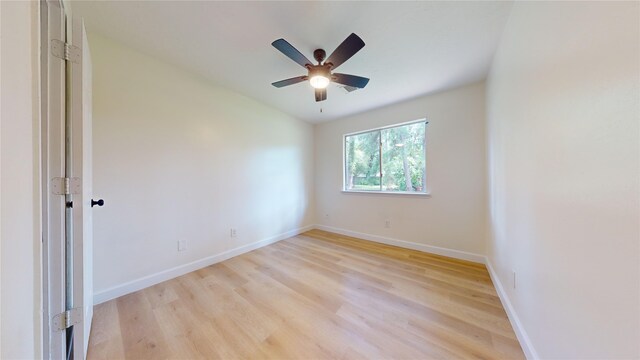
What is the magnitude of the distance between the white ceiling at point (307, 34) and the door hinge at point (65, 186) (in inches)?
52.5

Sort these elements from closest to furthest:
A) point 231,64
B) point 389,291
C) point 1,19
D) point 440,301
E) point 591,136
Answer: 1. point 1,19
2. point 591,136
3. point 440,301
4. point 389,291
5. point 231,64

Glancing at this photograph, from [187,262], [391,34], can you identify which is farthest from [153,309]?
[391,34]

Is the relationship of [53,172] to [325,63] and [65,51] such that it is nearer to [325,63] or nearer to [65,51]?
[65,51]

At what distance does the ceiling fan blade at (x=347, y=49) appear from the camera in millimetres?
1385

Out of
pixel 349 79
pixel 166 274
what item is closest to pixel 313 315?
pixel 166 274

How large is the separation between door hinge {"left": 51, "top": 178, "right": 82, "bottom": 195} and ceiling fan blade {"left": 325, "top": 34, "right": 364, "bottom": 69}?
1.81m

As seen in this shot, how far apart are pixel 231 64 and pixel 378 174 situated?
2.61 meters

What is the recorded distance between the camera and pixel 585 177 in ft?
2.51

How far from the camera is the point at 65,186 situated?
3.35 feet

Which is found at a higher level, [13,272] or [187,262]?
[13,272]

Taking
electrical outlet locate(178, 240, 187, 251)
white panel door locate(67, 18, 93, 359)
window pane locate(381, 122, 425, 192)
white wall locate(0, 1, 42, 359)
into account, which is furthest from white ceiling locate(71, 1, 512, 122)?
electrical outlet locate(178, 240, 187, 251)

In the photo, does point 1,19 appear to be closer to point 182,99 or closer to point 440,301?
point 182,99

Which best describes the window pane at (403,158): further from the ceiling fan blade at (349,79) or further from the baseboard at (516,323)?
the ceiling fan blade at (349,79)

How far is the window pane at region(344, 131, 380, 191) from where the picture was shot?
3.46m
